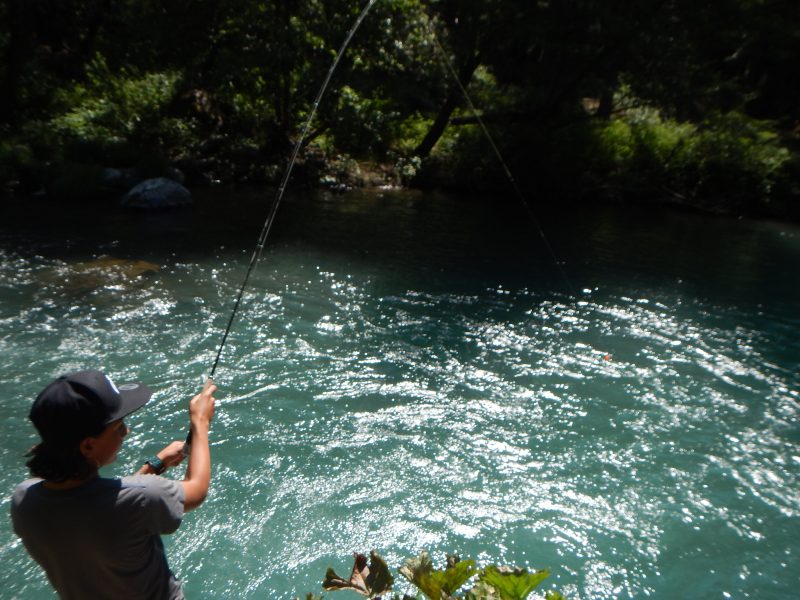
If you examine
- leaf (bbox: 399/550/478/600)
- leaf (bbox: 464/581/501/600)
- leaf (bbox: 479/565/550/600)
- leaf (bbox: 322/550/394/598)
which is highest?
leaf (bbox: 479/565/550/600)

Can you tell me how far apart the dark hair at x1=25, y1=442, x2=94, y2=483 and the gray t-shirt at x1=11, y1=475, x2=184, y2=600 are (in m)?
0.06

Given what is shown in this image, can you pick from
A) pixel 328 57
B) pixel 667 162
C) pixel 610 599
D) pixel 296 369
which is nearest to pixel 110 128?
pixel 328 57

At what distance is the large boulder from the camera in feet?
47.6

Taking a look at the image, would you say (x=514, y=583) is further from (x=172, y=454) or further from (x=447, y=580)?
(x=172, y=454)

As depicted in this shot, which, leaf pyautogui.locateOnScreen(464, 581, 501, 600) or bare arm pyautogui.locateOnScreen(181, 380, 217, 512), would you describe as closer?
leaf pyautogui.locateOnScreen(464, 581, 501, 600)

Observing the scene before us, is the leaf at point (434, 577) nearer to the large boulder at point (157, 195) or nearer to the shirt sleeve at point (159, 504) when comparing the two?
the shirt sleeve at point (159, 504)

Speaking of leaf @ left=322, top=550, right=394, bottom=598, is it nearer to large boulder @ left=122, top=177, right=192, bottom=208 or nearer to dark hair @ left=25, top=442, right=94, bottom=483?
dark hair @ left=25, top=442, right=94, bottom=483

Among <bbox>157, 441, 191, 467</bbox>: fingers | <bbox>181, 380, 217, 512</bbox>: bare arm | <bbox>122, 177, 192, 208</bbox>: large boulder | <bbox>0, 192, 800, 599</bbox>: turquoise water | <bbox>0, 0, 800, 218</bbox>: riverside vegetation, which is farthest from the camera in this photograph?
<bbox>0, 0, 800, 218</bbox>: riverside vegetation

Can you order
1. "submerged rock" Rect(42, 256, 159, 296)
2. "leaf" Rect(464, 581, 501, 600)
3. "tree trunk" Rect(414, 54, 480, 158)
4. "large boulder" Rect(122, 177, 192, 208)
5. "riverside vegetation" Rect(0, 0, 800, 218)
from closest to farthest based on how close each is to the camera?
"leaf" Rect(464, 581, 501, 600), "submerged rock" Rect(42, 256, 159, 296), "large boulder" Rect(122, 177, 192, 208), "riverside vegetation" Rect(0, 0, 800, 218), "tree trunk" Rect(414, 54, 480, 158)

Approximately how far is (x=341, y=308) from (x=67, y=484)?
7.32 metres

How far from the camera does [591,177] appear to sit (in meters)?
19.8

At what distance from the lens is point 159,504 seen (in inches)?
95.0

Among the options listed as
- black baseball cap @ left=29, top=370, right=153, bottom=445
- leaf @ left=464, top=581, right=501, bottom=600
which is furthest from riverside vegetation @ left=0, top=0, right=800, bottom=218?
leaf @ left=464, top=581, right=501, bottom=600

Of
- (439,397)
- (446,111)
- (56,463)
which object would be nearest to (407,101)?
(446,111)
